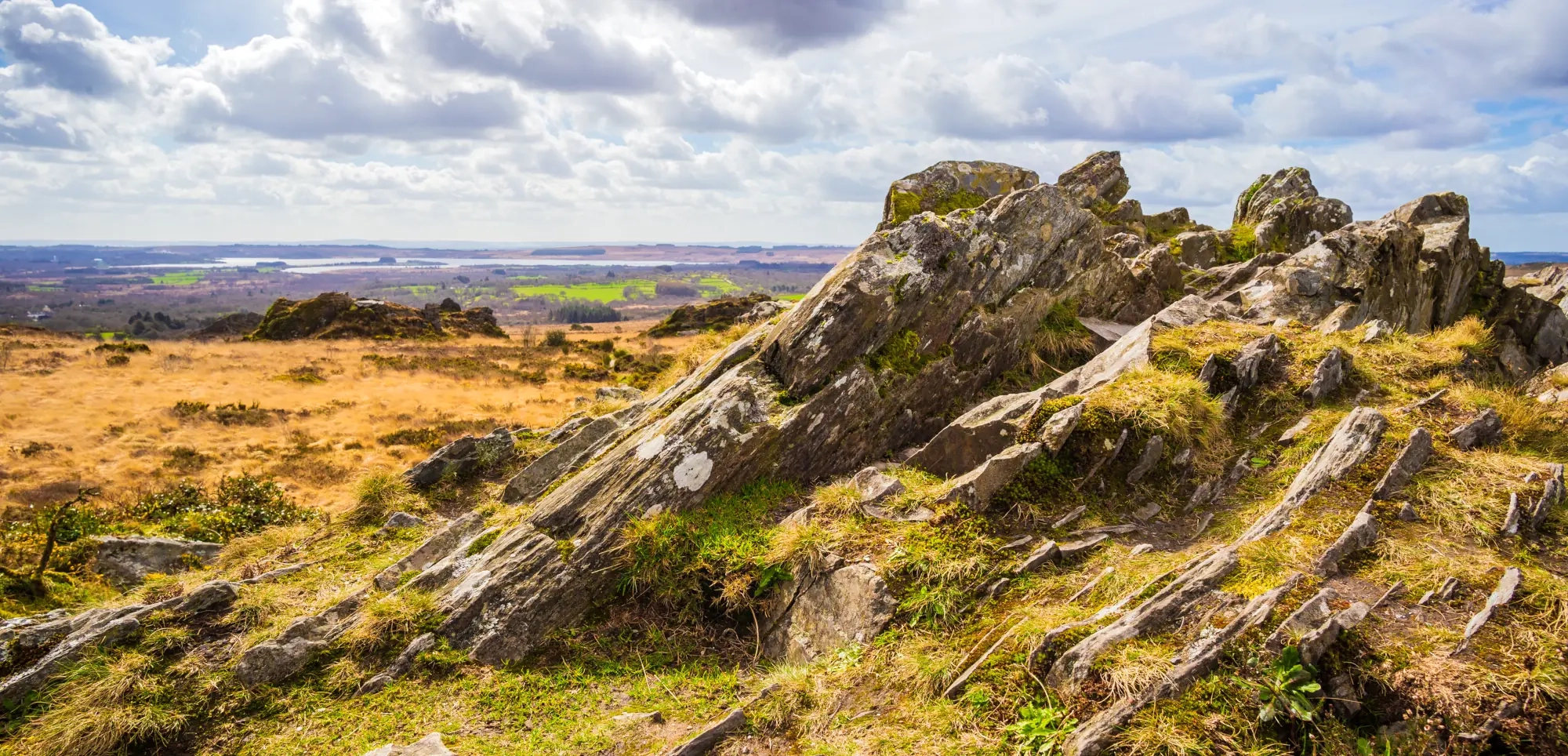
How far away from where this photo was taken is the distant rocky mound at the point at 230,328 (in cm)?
6925

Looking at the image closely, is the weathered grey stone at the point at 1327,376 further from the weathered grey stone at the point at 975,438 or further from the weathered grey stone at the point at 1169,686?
the weathered grey stone at the point at 1169,686

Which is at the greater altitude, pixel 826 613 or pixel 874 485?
pixel 874 485

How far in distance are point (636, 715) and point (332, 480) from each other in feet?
62.5

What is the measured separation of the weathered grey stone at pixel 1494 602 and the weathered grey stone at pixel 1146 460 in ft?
12.0

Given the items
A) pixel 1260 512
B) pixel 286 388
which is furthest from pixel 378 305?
pixel 1260 512

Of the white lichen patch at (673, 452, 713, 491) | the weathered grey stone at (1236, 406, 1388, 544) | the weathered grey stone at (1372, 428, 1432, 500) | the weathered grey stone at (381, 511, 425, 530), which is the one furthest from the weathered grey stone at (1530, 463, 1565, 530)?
the weathered grey stone at (381, 511, 425, 530)

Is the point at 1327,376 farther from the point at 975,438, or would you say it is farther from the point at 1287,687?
the point at 1287,687

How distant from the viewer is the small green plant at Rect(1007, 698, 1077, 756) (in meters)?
6.28

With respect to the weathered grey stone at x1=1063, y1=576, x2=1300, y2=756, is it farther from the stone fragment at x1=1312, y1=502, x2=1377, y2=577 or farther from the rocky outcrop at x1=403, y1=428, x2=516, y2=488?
the rocky outcrop at x1=403, y1=428, x2=516, y2=488

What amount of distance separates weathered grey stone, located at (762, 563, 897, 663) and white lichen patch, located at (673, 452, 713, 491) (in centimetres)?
217

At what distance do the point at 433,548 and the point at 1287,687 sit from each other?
38.3 feet

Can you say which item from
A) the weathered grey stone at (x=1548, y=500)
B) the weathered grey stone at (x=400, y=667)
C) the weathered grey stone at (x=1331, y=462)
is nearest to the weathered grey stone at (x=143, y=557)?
the weathered grey stone at (x=400, y=667)

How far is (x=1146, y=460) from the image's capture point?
9.93 m

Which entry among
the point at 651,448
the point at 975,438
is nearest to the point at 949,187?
the point at 975,438
